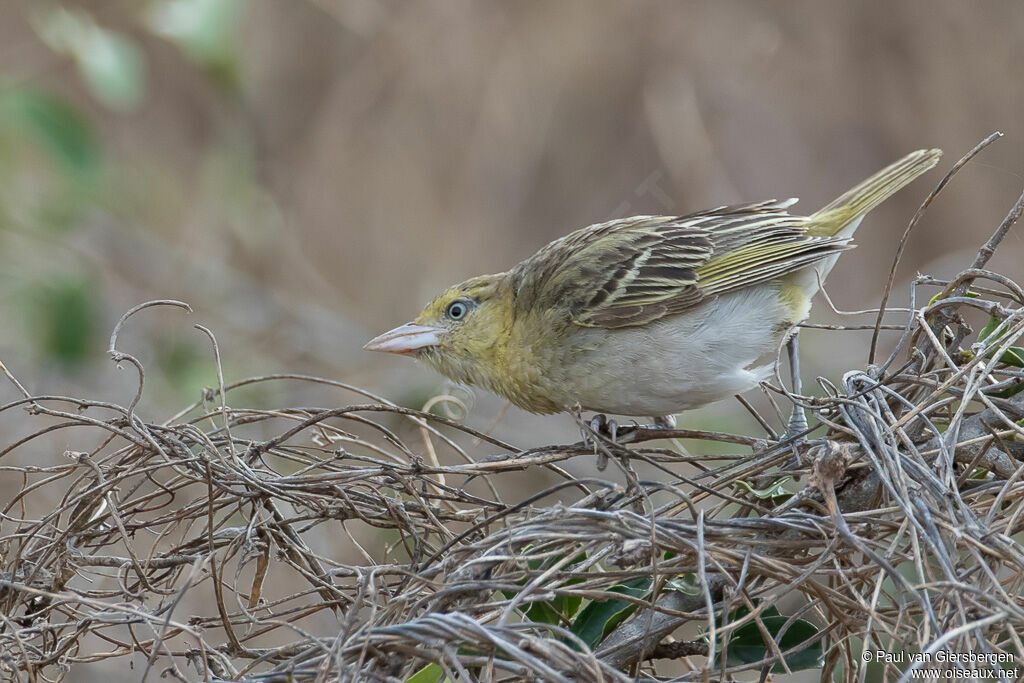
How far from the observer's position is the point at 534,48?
878 cm

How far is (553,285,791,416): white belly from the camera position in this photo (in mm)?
3357

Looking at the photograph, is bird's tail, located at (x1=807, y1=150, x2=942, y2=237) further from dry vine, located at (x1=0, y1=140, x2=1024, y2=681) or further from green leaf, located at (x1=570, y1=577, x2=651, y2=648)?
green leaf, located at (x1=570, y1=577, x2=651, y2=648)

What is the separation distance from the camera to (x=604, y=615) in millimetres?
2525

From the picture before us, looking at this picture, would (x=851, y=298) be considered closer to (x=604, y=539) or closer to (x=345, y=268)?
(x=345, y=268)

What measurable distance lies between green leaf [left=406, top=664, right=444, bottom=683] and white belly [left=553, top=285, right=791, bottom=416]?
1.29 meters

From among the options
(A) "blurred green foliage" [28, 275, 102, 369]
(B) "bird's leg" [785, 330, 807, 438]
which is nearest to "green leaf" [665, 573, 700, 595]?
(B) "bird's leg" [785, 330, 807, 438]

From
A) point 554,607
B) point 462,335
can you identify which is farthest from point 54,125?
point 554,607

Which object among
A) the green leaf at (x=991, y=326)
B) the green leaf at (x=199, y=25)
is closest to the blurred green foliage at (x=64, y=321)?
the green leaf at (x=199, y=25)

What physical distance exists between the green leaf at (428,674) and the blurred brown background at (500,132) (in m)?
4.94

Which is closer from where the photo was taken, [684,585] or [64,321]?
[684,585]

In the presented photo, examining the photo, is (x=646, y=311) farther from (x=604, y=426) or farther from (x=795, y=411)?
(x=795, y=411)

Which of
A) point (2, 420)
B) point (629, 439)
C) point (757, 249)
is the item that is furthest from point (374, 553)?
point (757, 249)

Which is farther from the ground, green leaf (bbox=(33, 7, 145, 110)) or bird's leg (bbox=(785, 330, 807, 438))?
green leaf (bbox=(33, 7, 145, 110))

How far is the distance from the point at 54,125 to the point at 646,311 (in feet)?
9.99
